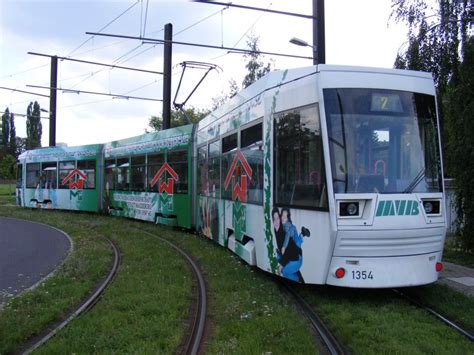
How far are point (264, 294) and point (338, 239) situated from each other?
1.43 meters

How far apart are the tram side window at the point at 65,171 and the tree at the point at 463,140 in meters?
15.8

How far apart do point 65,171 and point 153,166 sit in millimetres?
7914

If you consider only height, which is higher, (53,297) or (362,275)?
(362,275)

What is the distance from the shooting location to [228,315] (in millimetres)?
5969

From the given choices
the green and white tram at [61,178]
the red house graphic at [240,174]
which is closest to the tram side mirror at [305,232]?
the red house graphic at [240,174]

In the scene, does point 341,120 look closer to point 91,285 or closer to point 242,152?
point 242,152

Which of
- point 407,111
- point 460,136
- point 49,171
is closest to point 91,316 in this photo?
point 407,111

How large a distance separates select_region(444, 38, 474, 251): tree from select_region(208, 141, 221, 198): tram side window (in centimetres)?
488

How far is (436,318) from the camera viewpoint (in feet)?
18.8

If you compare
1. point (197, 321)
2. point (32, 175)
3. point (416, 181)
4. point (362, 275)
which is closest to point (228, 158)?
point (416, 181)

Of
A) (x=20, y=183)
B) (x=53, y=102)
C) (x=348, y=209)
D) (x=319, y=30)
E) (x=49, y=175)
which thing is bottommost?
(x=348, y=209)

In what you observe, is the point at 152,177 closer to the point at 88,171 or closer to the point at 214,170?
the point at 214,170

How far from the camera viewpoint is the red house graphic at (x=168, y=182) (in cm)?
1467

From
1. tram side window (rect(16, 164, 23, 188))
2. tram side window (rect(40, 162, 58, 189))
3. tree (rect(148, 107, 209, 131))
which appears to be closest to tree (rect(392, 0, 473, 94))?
tram side window (rect(40, 162, 58, 189))
